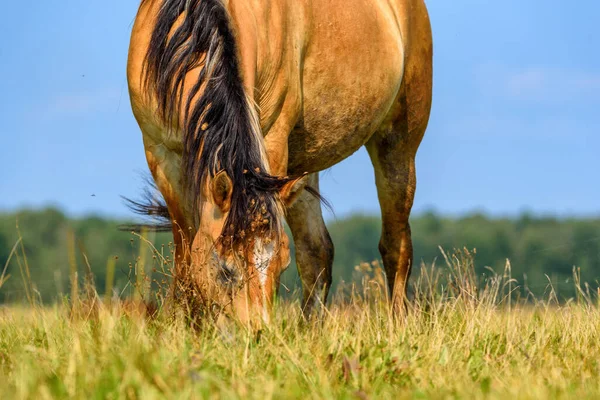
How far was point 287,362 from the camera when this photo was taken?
3336 mm

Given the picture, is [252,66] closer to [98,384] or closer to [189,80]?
[189,80]

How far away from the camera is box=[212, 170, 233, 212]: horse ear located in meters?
4.02

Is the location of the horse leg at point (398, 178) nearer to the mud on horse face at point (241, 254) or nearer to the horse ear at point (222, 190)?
the mud on horse face at point (241, 254)

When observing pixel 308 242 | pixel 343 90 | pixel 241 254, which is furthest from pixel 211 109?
pixel 308 242

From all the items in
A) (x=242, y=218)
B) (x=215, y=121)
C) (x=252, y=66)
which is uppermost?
(x=252, y=66)

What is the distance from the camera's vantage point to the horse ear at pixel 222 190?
158 inches

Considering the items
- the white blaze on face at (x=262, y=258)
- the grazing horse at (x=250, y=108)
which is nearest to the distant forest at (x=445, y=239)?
the grazing horse at (x=250, y=108)

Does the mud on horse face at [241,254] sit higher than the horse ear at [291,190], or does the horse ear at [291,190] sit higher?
the horse ear at [291,190]

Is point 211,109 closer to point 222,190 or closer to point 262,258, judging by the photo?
point 222,190

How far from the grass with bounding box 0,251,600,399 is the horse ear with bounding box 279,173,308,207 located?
64 cm

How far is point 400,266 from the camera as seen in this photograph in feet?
23.7

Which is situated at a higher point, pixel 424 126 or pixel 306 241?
pixel 424 126

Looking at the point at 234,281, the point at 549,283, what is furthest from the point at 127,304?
the point at 549,283

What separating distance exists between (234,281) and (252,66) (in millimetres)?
1251
